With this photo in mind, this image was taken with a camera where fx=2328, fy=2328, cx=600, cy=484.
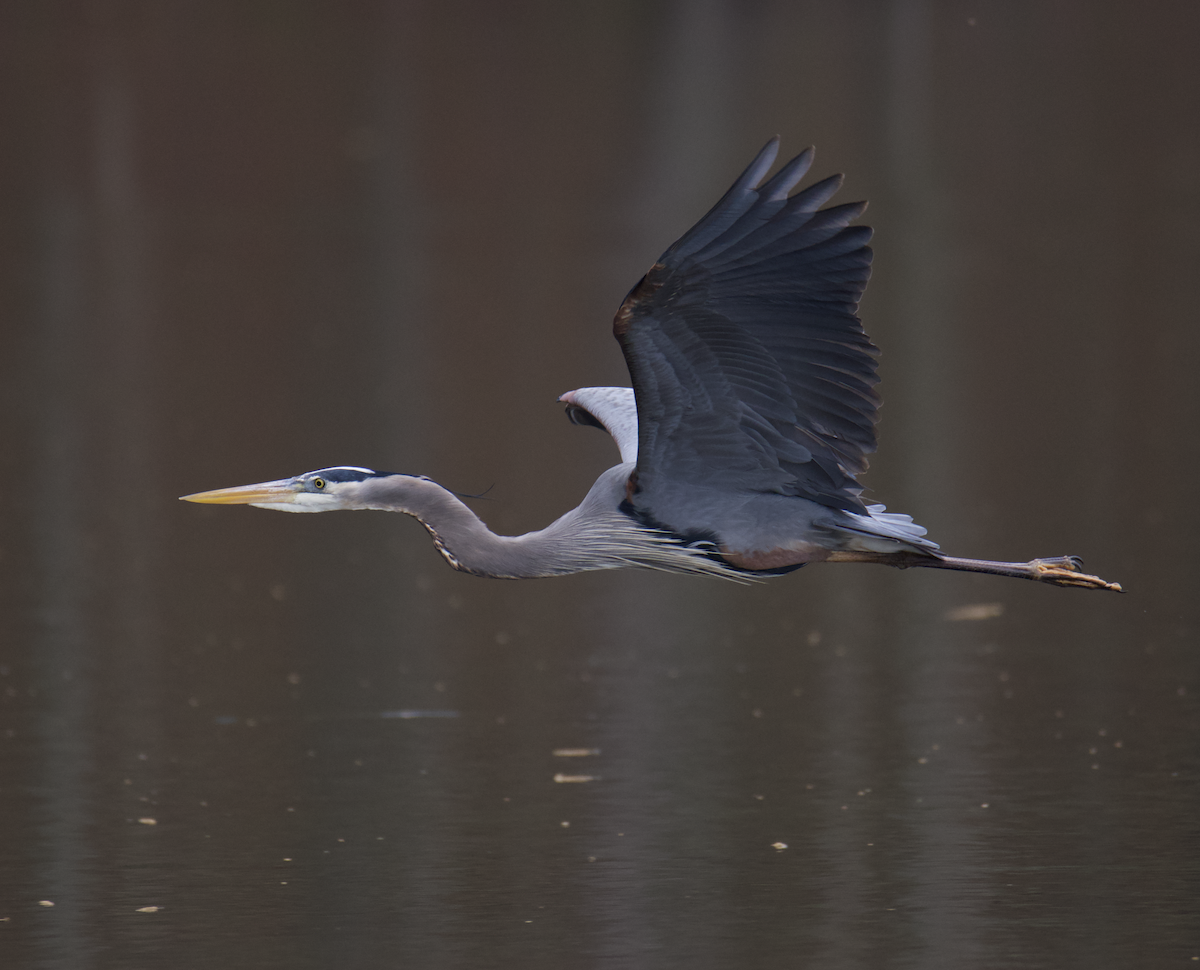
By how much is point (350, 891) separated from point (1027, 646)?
424 cm

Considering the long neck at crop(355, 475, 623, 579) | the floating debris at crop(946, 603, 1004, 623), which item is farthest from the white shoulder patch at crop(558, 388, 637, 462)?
the floating debris at crop(946, 603, 1004, 623)

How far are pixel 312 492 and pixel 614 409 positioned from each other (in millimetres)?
1612

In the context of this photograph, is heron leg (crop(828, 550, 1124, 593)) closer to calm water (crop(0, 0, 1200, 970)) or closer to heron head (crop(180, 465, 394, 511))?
calm water (crop(0, 0, 1200, 970))

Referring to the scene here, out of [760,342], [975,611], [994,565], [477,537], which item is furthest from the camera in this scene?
[975,611]

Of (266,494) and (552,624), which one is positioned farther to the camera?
(552,624)

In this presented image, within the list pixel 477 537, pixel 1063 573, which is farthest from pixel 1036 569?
pixel 477 537

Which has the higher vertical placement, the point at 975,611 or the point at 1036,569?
the point at 1036,569

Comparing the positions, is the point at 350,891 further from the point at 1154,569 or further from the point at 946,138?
the point at 946,138

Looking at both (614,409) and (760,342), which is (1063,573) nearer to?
(760,342)

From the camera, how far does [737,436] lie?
736 centimetres

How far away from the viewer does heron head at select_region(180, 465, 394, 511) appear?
24.1 feet

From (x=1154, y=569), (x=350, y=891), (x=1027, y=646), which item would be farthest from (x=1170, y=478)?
(x=350, y=891)

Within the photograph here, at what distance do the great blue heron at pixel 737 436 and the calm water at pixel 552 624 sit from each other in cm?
98

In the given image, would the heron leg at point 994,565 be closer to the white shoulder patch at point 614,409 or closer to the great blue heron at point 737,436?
Result: the great blue heron at point 737,436
